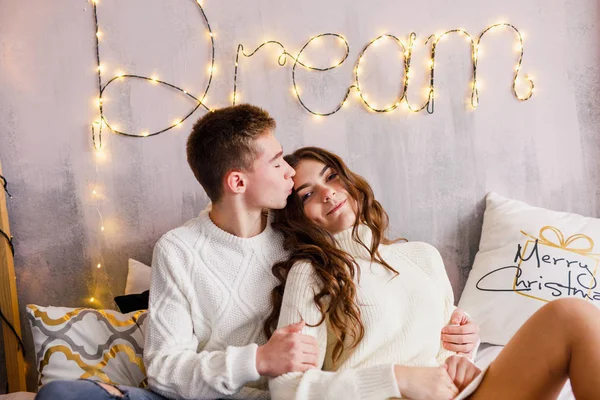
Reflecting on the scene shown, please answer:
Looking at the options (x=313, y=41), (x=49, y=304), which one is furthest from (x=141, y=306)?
(x=313, y=41)

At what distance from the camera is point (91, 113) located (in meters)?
2.00

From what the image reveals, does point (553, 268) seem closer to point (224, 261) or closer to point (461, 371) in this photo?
point (461, 371)

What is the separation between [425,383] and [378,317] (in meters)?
0.23

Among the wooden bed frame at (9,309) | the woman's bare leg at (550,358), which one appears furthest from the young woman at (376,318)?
the wooden bed frame at (9,309)

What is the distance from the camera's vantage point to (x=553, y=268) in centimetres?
183

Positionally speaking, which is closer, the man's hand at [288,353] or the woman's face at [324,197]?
the man's hand at [288,353]

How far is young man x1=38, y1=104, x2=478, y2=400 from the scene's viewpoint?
4.90 ft

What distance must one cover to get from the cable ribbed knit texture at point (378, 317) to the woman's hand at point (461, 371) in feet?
0.37

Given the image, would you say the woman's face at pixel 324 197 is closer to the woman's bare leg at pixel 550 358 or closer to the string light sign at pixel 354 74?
the string light sign at pixel 354 74

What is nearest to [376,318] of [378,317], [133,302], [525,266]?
[378,317]

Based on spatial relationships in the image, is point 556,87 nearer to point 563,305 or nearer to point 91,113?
point 563,305

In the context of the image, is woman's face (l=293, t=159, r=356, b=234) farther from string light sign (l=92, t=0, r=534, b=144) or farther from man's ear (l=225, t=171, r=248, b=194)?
string light sign (l=92, t=0, r=534, b=144)

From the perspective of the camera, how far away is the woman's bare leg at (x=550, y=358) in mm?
1170

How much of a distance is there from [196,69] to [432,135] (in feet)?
2.77
